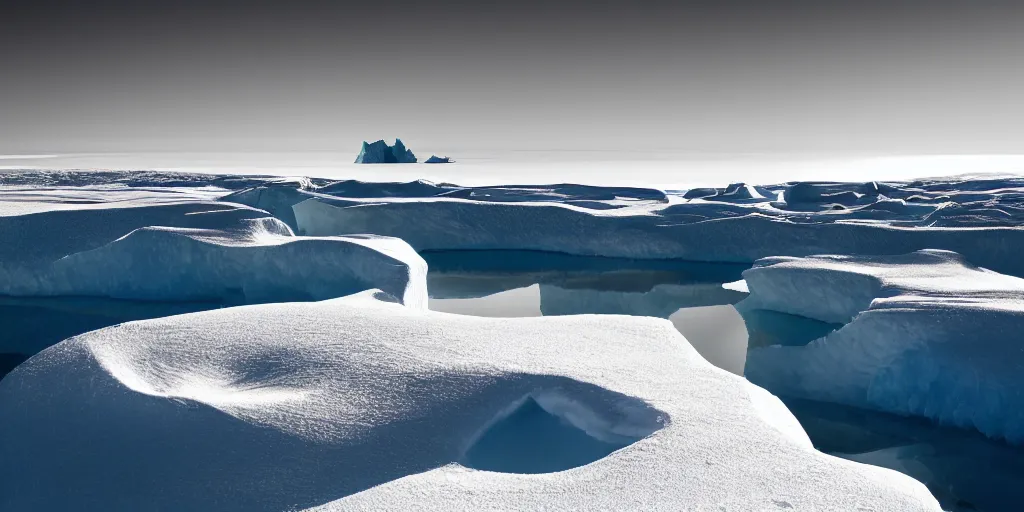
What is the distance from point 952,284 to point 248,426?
21.4ft

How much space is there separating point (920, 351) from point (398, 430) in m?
4.43

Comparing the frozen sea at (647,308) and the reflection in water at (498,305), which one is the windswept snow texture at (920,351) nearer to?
the frozen sea at (647,308)

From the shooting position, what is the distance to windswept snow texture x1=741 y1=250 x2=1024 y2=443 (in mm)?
5090

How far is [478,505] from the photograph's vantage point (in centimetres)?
236

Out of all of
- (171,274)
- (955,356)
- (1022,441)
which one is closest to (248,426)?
(955,356)

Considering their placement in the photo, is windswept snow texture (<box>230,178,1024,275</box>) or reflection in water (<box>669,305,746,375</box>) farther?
windswept snow texture (<box>230,178,1024,275</box>)

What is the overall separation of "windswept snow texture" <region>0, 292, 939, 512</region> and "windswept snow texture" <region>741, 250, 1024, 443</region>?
257cm

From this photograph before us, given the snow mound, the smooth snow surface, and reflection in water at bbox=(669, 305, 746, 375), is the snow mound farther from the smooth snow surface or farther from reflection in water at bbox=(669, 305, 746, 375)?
reflection in water at bbox=(669, 305, 746, 375)

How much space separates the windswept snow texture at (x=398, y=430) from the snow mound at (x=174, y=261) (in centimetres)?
496

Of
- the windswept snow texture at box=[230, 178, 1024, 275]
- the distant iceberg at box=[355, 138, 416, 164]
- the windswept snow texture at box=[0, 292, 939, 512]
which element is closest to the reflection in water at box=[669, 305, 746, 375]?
the windswept snow texture at box=[230, 178, 1024, 275]

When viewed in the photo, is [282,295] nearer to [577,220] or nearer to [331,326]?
[331,326]

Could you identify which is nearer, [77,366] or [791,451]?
[791,451]

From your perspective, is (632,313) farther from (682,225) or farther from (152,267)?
(152,267)

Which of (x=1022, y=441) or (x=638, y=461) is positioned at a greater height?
(x=638, y=461)
